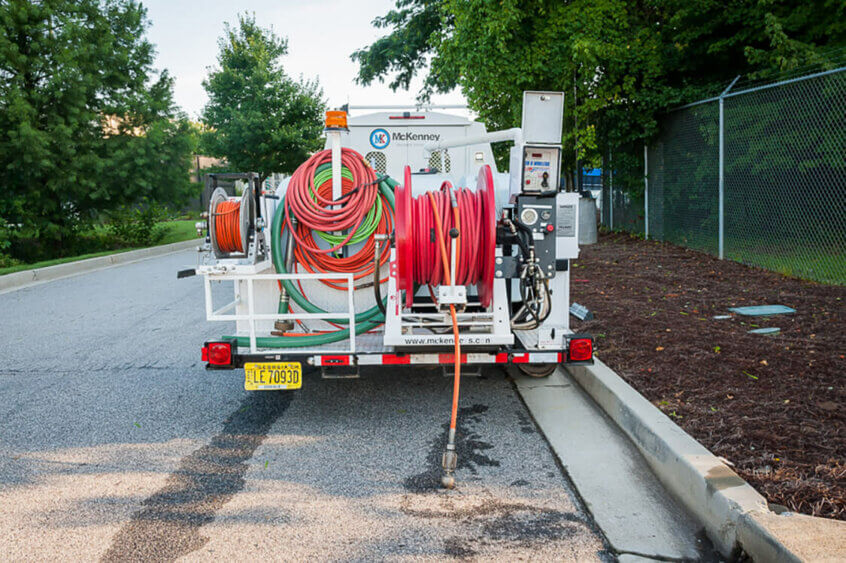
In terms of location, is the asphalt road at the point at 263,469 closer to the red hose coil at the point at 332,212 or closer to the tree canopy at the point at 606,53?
the red hose coil at the point at 332,212

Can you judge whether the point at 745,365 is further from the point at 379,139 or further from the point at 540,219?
the point at 379,139

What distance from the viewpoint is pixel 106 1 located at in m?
22.1

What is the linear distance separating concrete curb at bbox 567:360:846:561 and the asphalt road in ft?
1.83

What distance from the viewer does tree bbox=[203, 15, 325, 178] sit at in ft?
109

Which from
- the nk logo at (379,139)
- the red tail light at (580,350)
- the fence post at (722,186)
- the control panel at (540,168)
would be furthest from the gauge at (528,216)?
the fence post at (722,186)

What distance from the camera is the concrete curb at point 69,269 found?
14.1 m

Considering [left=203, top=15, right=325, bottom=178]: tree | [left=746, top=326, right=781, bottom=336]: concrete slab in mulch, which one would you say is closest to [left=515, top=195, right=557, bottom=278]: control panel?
[left=746, top=326, right=781, bottom=336]: concrete slab in mulch

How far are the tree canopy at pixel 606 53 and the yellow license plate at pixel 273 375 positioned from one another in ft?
35.9

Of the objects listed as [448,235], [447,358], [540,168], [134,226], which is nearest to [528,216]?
[540,168]

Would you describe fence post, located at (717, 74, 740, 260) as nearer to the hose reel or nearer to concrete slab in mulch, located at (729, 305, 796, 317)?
concrete slab in mulch, located at (729, 305, 796, 317)

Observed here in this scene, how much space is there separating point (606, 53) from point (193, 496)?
1283 cm

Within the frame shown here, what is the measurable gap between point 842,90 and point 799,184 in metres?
1.58

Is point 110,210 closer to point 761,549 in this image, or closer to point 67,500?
point 67,500

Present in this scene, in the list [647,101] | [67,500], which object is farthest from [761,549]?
[647,101]
